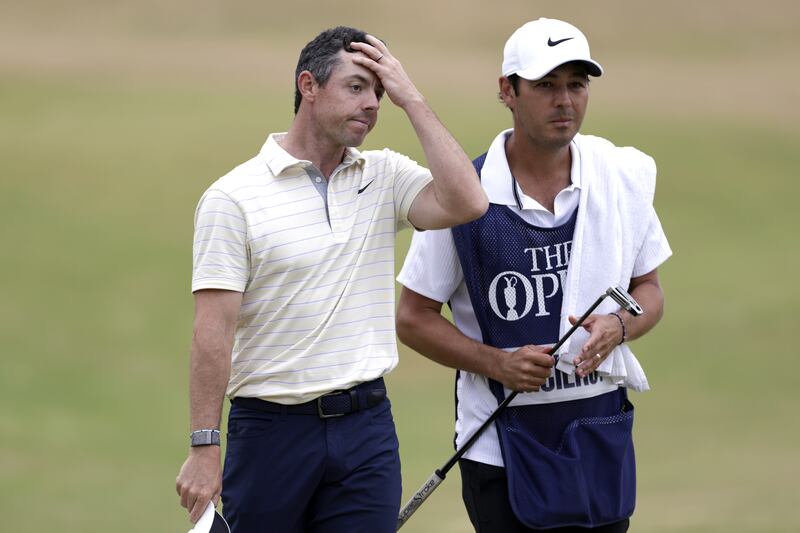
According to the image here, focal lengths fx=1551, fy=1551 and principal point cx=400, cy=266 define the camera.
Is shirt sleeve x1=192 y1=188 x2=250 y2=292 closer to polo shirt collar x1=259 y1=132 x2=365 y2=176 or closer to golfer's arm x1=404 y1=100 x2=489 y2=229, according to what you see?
polo shirt collar x1=259 y1=132 x2=365 y2=176

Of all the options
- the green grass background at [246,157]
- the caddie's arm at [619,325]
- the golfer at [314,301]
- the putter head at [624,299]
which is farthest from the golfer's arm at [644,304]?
the green grass background at [246,157]

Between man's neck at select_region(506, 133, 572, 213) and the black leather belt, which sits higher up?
man's neck at select_region(506, 133, 572, 213)

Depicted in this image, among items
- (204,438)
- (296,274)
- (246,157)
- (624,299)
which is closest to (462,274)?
(624,299)

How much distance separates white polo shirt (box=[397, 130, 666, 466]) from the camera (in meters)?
3.43

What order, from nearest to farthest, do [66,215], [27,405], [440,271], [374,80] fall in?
1. [374,80]
2. [440,271]
3. [27,405]
4. [66,215]

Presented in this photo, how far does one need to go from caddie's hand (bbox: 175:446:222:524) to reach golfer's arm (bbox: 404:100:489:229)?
676 millimetres

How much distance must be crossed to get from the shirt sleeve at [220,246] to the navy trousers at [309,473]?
1.00 ft

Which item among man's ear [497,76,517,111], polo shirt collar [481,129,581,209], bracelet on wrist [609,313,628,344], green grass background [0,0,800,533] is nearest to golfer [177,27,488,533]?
polo shirt collar [481,129,581,209]

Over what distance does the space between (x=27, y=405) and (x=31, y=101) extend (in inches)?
151

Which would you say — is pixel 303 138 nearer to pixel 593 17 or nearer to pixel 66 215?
pixel 66 215

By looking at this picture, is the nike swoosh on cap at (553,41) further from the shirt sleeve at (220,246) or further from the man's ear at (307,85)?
the shirt sleeve at (220,246)

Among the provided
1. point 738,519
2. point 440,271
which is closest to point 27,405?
point 738,519

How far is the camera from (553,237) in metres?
3.42

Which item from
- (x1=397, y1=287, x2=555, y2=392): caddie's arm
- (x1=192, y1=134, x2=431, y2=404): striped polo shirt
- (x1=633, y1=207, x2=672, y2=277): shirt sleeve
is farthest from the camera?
(x1=633, y1=207, x2=672, y2=277): shirt sleeve
